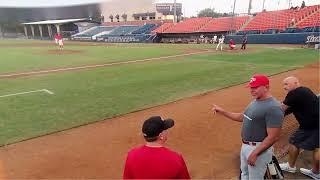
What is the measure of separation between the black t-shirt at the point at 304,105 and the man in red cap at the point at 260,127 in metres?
0.71

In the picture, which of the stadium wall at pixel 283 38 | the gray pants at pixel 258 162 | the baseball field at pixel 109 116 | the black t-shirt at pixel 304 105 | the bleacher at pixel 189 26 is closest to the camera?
the gray pants at pixel 258 162

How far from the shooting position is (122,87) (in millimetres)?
13375

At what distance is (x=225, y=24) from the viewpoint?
159ft

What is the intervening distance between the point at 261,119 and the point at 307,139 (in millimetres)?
1489

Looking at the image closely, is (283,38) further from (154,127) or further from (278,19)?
(154,127)

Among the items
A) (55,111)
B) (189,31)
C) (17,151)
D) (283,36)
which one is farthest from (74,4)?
(189,31)

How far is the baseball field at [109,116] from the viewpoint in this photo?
19.9 feet

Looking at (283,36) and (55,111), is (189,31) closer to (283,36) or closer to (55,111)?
(283,36)

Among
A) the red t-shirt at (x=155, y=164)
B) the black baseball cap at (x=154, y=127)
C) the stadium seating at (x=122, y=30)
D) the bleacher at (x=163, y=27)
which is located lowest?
the stadium seating at (x=122, y=30)

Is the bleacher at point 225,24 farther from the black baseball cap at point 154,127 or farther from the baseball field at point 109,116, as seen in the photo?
the black baseball cap at point 154,127

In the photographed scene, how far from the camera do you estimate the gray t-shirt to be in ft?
13.3

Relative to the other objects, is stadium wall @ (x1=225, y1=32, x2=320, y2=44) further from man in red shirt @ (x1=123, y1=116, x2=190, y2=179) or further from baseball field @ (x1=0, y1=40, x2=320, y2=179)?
man in red shirt @ (x1=123, y1=116, x2=190, y2=179)

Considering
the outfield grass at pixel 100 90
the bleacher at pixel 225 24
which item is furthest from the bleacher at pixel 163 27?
the outfield grass at pixel 100 90

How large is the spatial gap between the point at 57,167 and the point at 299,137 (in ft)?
12.6
